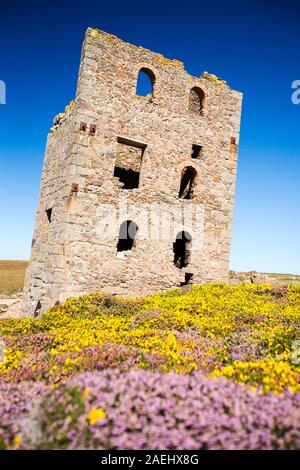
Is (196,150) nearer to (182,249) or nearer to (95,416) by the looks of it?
(182,249)

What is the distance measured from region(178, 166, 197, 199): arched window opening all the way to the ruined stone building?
58 mm

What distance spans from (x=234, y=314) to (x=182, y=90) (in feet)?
36.1

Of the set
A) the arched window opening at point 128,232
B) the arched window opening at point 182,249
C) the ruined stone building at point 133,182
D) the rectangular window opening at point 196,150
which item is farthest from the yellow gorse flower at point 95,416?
the rectangular window opening at point 196,150

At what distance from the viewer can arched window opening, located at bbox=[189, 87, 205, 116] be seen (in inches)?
682

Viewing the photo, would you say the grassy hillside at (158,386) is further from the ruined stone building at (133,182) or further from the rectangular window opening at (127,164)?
the rectangular window opening at (127,164)

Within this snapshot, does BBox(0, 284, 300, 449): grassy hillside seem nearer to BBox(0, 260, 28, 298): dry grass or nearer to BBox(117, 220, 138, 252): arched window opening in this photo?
Answer: BBox(117, 220, 138, 252): arched window opening

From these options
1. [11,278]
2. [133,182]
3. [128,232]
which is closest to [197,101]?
[133,182]

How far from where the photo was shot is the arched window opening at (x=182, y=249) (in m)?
16.5

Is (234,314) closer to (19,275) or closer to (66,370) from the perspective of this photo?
(66,370)

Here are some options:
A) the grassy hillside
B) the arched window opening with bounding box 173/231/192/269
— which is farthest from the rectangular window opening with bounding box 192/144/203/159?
the grassy hillside

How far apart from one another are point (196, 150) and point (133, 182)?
11.2ft

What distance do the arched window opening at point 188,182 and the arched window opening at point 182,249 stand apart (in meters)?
1.92

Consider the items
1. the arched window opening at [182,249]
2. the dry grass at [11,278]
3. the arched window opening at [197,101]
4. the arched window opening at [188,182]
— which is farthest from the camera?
the dry grass at [11,278]
